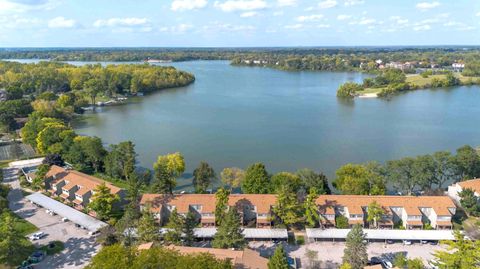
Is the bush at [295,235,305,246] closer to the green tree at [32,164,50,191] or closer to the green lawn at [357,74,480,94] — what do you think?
the green tree at [32,164,50,191]

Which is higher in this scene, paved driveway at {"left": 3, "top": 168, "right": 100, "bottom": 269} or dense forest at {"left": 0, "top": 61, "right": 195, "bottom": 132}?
dense forest at {"left": 0, "top": 61, "right": 195, "bottom": 132}

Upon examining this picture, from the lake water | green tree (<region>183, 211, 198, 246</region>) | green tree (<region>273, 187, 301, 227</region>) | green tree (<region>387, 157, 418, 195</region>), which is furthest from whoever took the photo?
the lake water

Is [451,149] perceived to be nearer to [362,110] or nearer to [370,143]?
[370,143]

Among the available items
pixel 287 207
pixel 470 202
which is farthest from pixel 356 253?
pixel 470 202

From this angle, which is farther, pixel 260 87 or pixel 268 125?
pixel 260 87

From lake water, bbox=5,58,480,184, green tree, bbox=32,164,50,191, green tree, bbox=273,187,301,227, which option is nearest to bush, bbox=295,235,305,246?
green tree, bbox=273,187,301,227

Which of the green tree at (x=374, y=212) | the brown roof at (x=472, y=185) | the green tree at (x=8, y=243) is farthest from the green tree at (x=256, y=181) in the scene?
the green tree at (x=8, y=243)

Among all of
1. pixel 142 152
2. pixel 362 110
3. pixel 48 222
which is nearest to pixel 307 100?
pixel 362 110
